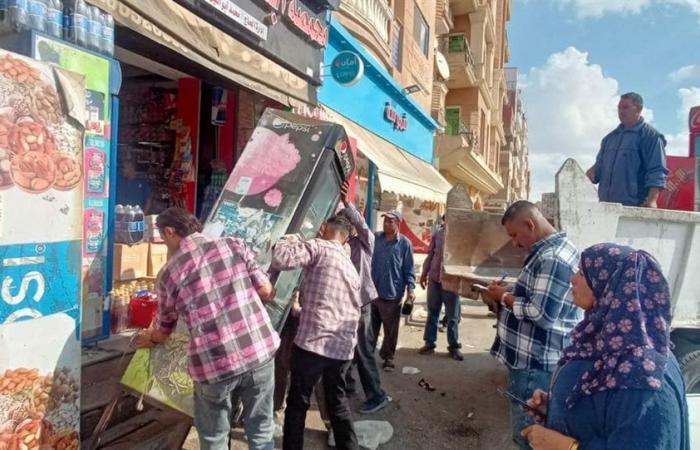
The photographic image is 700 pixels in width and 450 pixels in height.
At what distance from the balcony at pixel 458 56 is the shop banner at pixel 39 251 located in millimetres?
19160

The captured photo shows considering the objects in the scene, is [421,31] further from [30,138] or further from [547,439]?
[547,439]

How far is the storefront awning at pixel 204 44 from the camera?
158 inches

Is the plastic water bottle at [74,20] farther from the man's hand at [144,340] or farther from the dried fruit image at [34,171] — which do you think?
the man's hand at [144,340]

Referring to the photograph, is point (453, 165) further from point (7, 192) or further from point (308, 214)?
point (7, 192)

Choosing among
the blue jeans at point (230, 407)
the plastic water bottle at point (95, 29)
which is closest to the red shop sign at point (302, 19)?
the plastic water bottle at point (95, 29)

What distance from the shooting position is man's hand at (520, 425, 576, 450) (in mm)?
1519

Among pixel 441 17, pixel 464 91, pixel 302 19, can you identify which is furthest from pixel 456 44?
pixel 302 19

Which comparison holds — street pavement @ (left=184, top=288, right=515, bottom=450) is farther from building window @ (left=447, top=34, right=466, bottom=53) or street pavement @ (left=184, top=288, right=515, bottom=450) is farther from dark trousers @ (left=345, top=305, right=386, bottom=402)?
building window @ (left=447, top=34, right=466, bottom=53)

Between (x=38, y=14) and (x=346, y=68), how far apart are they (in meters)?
5.18

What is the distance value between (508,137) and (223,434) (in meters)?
44.7

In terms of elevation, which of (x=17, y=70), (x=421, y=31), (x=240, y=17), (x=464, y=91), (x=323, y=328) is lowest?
(x=323, y=328)

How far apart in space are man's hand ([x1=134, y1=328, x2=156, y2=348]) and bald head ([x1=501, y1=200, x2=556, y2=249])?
2.15 metres

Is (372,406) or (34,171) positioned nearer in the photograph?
(34,171)

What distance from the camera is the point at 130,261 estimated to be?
461 cm
